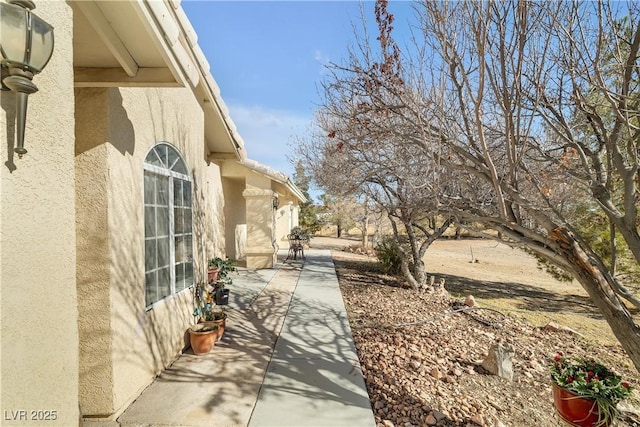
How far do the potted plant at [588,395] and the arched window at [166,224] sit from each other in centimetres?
533

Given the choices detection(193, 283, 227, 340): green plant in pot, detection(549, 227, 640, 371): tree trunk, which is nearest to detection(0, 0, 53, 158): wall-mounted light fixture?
detection(193, 283, 227, 340): green plant in pot

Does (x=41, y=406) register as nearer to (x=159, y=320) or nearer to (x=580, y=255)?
(x=159, y=320)

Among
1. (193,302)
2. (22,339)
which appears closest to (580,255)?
(22,339)

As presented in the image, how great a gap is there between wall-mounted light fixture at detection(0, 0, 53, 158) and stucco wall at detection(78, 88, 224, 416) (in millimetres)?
1727

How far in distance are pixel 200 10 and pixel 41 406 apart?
6.12 m

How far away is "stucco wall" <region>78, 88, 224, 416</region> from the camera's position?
344cm

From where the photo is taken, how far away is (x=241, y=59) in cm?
639

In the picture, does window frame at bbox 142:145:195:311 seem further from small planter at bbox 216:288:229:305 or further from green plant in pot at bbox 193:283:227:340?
small planter at bbox 216:288:229:305

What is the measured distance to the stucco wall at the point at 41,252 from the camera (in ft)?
5.79

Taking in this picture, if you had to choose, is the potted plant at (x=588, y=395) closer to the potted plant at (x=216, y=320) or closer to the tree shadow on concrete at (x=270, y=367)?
the tree shadow on concrete at (x=270, y=367)

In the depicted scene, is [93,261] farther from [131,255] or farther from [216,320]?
[216,320]

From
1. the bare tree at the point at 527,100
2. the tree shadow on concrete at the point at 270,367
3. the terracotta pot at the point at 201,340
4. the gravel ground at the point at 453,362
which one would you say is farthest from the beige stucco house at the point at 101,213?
the gravel ground at the point at 453,362

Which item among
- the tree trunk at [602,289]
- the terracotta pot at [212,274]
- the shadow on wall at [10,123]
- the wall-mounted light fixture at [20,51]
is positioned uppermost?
the wall-mounted light fixture at [20,51]

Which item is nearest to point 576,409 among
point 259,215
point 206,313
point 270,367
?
point 270,367
